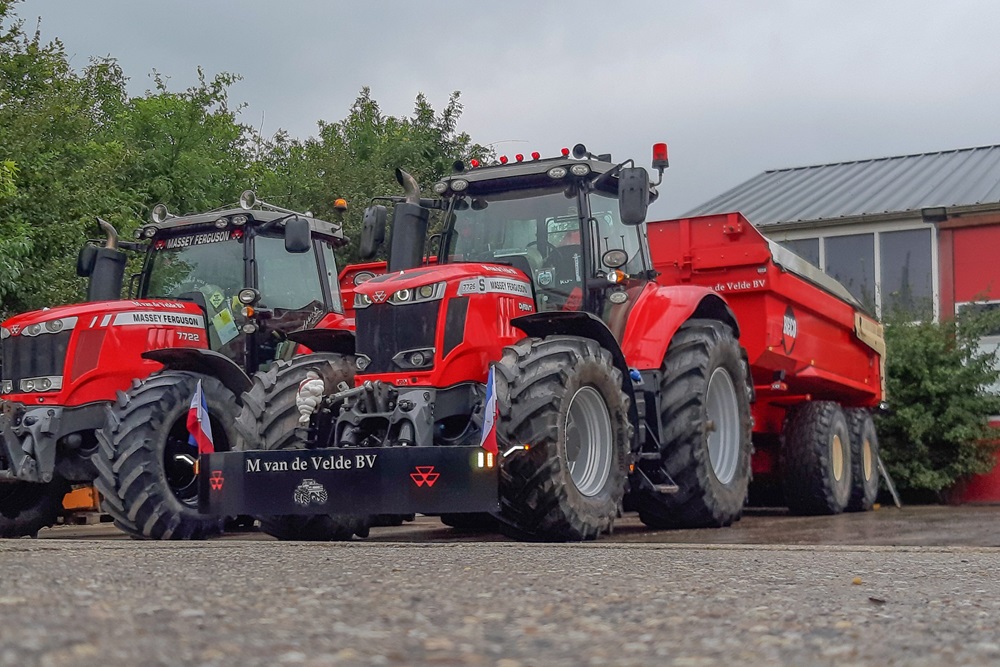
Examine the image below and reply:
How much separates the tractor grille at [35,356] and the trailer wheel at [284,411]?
1876mm

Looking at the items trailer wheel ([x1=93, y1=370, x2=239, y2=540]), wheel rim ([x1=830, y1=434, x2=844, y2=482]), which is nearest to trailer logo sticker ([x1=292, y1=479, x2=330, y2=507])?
trailer wheel ([x1=93, y1=370, x2=239, y2=540])

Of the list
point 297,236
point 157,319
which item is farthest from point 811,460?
point 157,319

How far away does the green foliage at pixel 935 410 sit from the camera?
17.9 metres

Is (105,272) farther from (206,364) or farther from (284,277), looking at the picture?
(206,364)

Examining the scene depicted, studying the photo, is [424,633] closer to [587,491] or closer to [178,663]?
[178,663]

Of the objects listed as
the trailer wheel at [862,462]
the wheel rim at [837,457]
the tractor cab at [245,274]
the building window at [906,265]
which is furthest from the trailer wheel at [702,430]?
the building window at [906,265]

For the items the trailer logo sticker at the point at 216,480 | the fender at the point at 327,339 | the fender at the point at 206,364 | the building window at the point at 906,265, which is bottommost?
the trailer logo sticker at the point at 216,480

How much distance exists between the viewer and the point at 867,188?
27.6m

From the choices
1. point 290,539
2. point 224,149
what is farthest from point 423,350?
point 224,149

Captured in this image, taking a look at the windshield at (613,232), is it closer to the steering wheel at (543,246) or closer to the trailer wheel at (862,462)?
the steering wheel at (543,246)

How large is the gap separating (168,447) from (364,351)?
1761 mm

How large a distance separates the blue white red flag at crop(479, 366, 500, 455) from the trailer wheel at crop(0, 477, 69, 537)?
4.15 m

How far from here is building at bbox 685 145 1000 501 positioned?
23391 mm

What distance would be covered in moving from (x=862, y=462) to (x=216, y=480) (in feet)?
29.7
